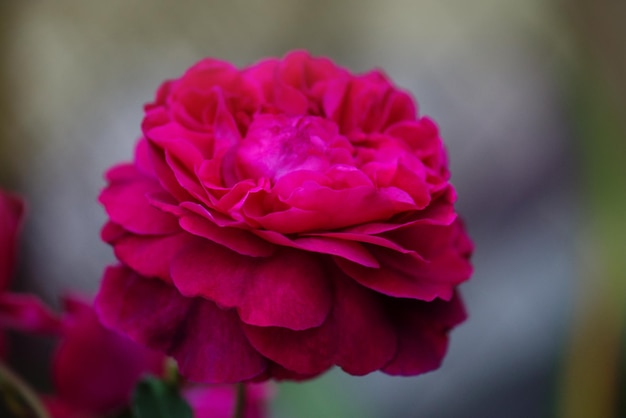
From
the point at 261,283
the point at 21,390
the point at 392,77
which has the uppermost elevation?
the point at 392,77

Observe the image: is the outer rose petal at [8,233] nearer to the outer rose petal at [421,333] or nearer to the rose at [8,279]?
the rose at [8,279]

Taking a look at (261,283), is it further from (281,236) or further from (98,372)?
(98,372)

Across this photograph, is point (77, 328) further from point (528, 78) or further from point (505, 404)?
point (528, 78)

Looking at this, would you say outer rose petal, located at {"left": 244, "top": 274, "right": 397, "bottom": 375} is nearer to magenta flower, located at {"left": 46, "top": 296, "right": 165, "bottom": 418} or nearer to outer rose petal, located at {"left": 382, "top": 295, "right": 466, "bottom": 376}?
outer rose petal, located at {"left": 382, "top": 295, "right": 466, "bottom": 376}

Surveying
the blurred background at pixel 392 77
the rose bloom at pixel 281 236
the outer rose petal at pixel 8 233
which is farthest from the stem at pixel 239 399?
the blurred background at pixel 392 77

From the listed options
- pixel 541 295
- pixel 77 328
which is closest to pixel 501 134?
pixel 541 295

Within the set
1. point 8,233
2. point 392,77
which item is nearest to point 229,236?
point 8,233
